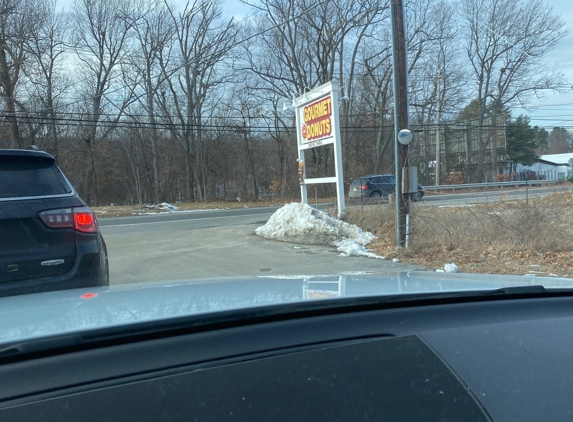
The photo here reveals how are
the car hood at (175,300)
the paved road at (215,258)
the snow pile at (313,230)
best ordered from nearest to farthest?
1. the car hood at (175,300)
2. the paved road at (215,258)
3. the snow pile at (313,230)

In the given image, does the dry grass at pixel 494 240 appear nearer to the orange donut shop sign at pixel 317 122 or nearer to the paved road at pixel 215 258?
the paved road at pixel 215 258

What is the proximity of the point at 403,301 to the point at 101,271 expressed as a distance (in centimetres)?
315

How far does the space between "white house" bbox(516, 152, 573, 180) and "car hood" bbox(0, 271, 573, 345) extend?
54.3m

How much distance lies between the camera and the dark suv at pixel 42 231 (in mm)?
3799

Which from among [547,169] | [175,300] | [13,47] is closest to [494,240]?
[175,300]

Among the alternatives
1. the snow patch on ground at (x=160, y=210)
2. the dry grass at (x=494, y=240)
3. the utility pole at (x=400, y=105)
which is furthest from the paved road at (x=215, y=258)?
the snow patch on ground at (x=160, y=210)

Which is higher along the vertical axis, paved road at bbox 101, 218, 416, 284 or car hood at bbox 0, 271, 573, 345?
car hood at bbox 0, 271, 573, 345

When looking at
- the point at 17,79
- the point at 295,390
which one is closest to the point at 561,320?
the point at 295,390

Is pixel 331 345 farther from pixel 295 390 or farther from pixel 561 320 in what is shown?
pixel 561 320

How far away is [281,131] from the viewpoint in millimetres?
42000

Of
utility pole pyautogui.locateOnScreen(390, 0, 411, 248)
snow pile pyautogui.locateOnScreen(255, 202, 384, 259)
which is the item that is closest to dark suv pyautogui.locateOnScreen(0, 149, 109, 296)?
utility pole pyautogui.locateOnScreen(390, 0, 411, 248)

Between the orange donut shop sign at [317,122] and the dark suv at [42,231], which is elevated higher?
the orange donut shop sign at [317,122]

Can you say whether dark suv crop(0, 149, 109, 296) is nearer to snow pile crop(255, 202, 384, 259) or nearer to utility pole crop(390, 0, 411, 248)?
utility pole crop(390, 0, 411, 248)

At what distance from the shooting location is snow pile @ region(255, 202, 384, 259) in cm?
1238
